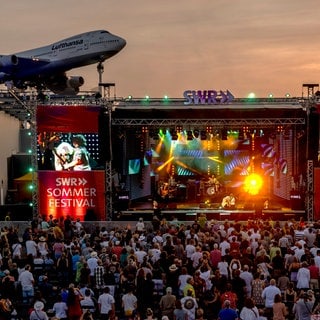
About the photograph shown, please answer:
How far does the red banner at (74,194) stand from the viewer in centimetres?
2683

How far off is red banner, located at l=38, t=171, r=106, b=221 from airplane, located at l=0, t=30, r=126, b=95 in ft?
42.3

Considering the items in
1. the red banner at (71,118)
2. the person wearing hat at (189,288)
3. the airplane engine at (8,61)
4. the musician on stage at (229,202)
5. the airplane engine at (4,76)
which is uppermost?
the airplane engine at (8,61)

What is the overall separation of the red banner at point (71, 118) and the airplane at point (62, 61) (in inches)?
494

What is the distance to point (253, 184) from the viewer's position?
32.2 m

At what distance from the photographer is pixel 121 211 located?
2798 centimetres

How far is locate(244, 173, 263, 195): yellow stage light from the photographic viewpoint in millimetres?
32000

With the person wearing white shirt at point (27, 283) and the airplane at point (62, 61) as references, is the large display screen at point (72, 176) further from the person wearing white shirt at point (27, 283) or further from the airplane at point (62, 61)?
the airplane at point (62, 61)

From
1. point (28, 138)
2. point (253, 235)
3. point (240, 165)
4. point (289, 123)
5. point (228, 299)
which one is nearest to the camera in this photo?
point (228, 299)

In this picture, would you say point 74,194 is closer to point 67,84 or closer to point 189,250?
point 189,250

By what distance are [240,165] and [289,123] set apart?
20.5 feet

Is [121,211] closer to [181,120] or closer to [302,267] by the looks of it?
[181,120]

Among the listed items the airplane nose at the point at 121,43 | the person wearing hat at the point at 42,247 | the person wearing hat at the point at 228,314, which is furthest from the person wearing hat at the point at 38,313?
the airplane nose at the point at 121,43

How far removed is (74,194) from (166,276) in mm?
12398

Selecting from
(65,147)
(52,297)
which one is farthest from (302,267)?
(65,147)
